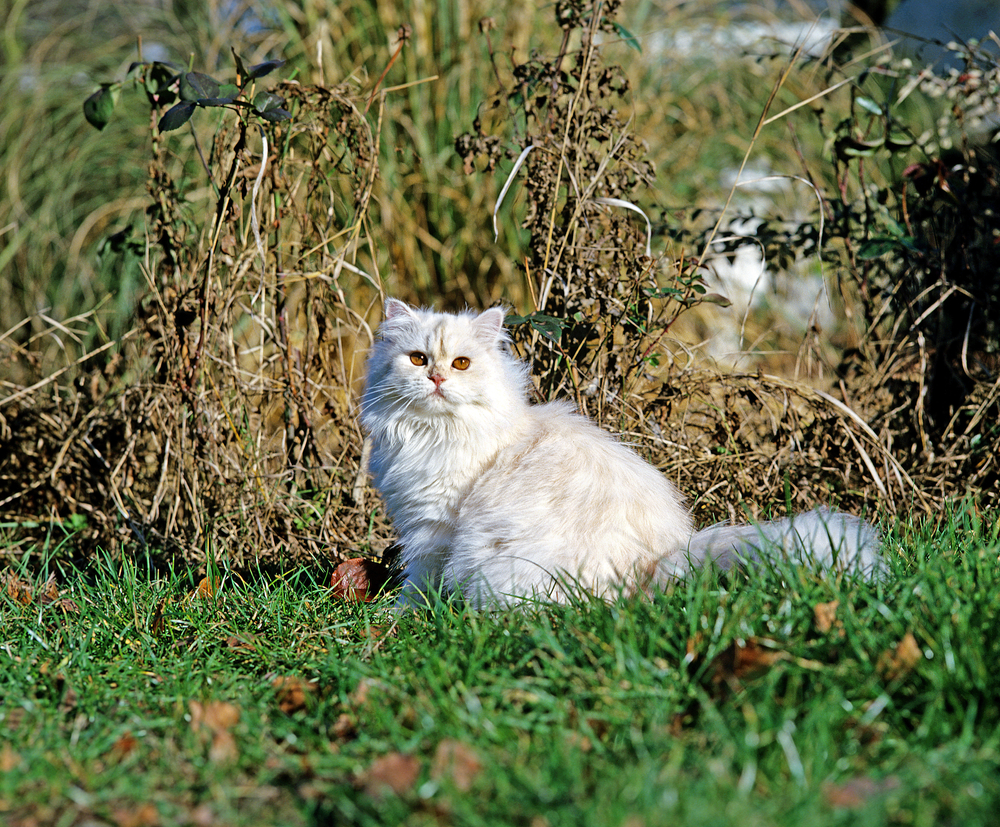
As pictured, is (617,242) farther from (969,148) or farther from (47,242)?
(47,242)

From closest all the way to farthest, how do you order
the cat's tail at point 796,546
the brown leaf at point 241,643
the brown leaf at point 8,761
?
the brown leaf at point 8,761 < the cat's tail at point 796,546 < the brown leaf at point 241,643

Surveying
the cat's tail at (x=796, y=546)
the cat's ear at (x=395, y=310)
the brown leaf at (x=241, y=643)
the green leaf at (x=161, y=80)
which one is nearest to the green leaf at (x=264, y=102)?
the green leaf at (x=161, y=80)

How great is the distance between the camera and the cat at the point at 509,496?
2.24m

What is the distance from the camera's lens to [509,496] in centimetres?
238

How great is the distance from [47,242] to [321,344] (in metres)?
3.15

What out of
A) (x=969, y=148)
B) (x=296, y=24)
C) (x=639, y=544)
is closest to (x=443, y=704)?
(x=639, y=544)

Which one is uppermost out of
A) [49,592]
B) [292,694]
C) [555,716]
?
[555,716]

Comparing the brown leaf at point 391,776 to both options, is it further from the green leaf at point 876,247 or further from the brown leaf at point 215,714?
the green leaf at point 876,247

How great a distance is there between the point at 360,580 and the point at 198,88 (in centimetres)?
160

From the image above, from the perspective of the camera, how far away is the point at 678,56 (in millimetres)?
6523

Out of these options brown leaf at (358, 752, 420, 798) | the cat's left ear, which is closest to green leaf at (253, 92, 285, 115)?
the cat's left ear

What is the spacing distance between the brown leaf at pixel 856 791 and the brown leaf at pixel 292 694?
1.03 metres

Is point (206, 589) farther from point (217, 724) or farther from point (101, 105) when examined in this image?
point (101, 105)

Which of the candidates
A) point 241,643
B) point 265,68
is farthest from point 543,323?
point 241,643
